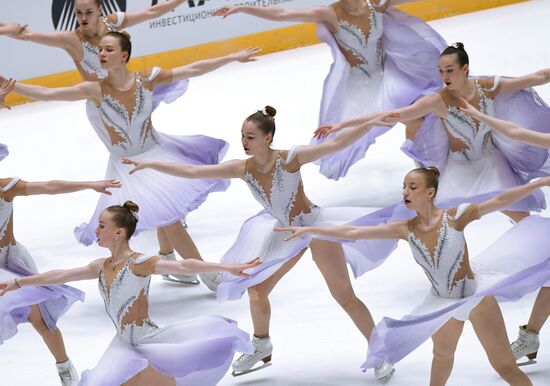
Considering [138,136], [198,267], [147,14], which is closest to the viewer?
[198,267]

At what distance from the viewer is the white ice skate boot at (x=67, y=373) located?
252 inches

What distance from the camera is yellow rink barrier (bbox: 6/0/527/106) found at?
12.4 m

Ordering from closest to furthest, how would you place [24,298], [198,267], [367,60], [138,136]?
1. [198,267]
2. [24,298]
3. [138,136]
4. [367,60]

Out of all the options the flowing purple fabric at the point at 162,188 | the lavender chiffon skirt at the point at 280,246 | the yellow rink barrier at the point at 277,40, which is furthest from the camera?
the yellow rink barrier at the point at 277,40

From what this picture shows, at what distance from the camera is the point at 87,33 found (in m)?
8.08

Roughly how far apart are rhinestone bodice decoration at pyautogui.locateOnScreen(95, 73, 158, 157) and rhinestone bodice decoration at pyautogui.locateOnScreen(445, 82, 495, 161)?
1.76m

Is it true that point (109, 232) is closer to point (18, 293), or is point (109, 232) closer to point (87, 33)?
point (18, 293)

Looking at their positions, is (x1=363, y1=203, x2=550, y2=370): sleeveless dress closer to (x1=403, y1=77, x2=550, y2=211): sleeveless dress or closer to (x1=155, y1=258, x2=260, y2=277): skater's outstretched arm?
(x1=155, y1=258, x2=260, y2=277): skater's outstretched arm

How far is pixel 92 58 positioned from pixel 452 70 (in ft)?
8.38

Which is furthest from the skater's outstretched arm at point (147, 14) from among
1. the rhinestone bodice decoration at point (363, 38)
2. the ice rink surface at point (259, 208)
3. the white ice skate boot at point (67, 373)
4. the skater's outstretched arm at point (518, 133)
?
the skater's outstretched arm at point (518, 133)

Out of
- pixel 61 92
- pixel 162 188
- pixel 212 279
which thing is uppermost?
pixel 61 92

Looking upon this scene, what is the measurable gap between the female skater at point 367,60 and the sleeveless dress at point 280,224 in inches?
56.9

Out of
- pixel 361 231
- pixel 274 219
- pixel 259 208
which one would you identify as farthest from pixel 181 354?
pixel 259 208

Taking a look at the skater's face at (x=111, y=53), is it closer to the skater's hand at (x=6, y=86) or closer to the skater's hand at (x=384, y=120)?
the skater's hand at (x=6, y=86)
